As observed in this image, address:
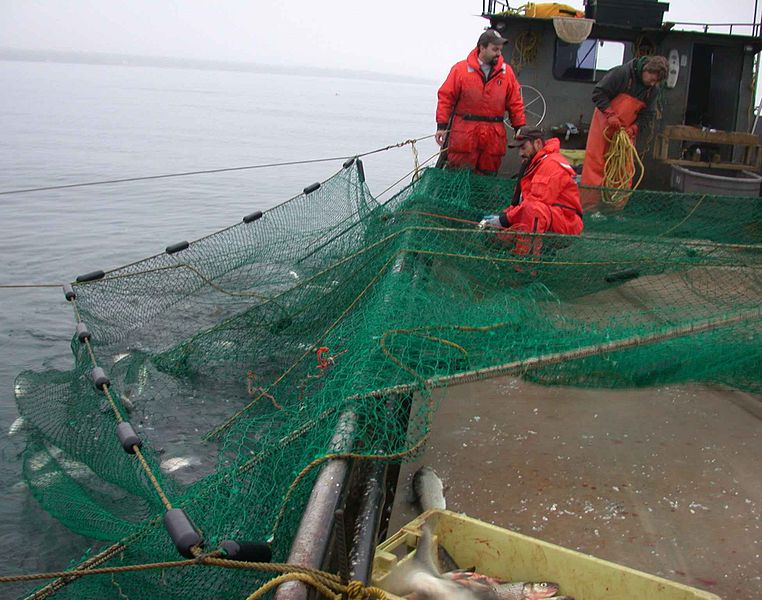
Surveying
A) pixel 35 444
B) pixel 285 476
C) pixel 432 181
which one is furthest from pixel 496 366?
pixel 432 181

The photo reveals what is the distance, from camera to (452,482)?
4312 millimetres

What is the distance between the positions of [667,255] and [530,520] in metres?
2.81

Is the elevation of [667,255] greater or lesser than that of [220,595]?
greater

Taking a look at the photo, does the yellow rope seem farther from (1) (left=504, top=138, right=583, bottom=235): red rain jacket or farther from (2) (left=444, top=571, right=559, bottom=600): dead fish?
(2) (left=444, top=571, right=559, bottom=600): dead fish

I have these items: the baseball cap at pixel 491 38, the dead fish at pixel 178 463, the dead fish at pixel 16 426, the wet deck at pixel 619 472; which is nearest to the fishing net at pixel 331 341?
the dead fish at pixel 178 463

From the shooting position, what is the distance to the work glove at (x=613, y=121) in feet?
27.3

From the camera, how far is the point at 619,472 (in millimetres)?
4383

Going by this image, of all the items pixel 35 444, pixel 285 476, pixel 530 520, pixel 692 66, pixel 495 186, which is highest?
pixel 692 66

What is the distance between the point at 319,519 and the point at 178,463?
3.47m

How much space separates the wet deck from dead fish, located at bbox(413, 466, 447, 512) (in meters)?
0.08

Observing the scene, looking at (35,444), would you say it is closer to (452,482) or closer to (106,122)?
(452,482)

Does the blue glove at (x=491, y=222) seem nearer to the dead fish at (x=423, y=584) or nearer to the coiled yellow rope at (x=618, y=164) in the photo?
the coiled yellow rope at (x=618, y=164)

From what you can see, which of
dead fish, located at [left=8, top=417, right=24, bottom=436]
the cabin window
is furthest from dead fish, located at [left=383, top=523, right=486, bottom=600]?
the cabin window

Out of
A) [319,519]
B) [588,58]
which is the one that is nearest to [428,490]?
[319,519]
